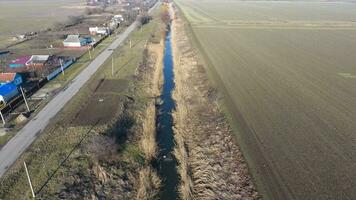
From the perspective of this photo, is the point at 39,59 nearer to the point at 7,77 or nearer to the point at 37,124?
the point at 7,77

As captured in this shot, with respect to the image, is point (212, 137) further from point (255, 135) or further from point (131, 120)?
point (131, 120)

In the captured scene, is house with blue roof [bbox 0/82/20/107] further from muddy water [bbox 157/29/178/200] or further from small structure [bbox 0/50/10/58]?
small structure [bbox 0/50/10/58]

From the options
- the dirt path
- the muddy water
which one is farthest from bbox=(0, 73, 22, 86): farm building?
the dirt path

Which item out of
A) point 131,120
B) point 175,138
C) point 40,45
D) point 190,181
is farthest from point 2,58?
point 190,181

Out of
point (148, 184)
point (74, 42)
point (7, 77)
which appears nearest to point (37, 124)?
point (148, 184)

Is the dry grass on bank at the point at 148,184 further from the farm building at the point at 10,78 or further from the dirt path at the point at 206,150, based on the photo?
the farm building at the point at 10,78

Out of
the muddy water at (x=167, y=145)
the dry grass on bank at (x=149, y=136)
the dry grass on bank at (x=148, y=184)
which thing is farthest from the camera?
the dry grass on bank at (x=149, y=136)

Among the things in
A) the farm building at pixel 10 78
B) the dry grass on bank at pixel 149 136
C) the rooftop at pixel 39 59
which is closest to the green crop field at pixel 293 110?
the dry grass on bank at pixel 149 136
